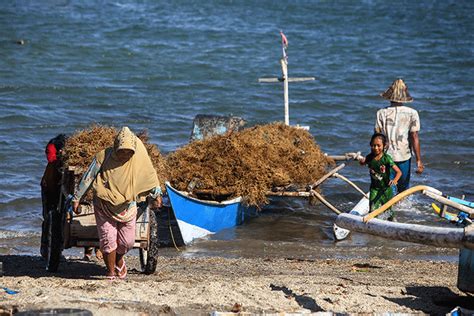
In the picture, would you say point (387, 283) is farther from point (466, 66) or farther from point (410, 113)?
point (466, 66)

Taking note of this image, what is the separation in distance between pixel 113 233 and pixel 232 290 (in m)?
1.31

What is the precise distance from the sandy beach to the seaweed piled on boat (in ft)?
7.51

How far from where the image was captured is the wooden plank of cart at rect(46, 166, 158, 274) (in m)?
9.20

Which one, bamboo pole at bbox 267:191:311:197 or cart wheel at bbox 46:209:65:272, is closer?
cart wheel at bbox 46:209:65:272

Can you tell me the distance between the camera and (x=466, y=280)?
7.95 metres

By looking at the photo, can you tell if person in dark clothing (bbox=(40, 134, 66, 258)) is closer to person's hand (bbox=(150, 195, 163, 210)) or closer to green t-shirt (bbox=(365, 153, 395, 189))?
person's hand (bbox=(150, 195, 163, 210))

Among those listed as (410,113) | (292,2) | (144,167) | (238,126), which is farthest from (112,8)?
(144,167)

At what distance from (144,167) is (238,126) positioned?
603cm

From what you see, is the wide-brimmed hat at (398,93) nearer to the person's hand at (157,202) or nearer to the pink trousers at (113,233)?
the person's hand at (157,202)

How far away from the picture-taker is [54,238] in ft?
31.2

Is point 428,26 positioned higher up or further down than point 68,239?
higher up

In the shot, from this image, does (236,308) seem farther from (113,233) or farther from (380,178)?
(380,178)

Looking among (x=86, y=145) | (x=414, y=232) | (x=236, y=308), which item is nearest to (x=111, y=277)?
(x=86, y=145)

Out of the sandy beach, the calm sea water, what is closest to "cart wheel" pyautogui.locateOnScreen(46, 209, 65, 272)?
the sandy beach
